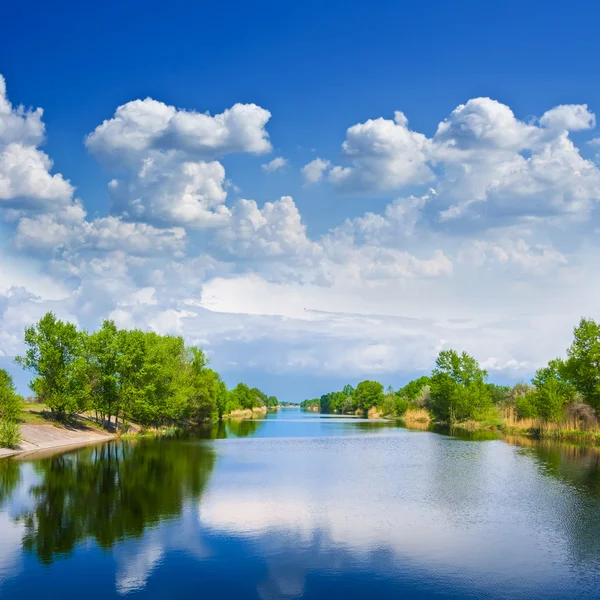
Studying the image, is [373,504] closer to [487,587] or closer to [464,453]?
[487,587]

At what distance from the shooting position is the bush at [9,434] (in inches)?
2192

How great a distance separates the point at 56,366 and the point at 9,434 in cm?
1972

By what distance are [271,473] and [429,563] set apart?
986 inches

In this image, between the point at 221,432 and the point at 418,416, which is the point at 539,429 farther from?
the point at 418,416

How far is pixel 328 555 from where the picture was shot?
2377cm

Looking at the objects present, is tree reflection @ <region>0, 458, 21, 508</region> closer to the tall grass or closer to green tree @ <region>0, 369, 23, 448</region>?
green tree @ <region>0, 369, 23, 448</region>

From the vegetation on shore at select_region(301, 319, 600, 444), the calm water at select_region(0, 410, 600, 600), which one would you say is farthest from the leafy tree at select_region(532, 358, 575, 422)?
the calm water at select_region(0, 410, 600, 600)

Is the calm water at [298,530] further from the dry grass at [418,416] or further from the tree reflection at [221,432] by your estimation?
the dry grass at [418,416]

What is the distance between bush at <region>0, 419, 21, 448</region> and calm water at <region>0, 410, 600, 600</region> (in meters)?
8.45

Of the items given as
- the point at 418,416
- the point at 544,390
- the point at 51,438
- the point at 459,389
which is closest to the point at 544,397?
the point at 544,390

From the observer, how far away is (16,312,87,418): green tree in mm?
73438

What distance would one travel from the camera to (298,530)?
90.3 feet

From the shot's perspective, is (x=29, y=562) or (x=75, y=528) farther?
(x=75, y=528)

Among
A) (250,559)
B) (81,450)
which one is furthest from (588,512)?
(81,450)
